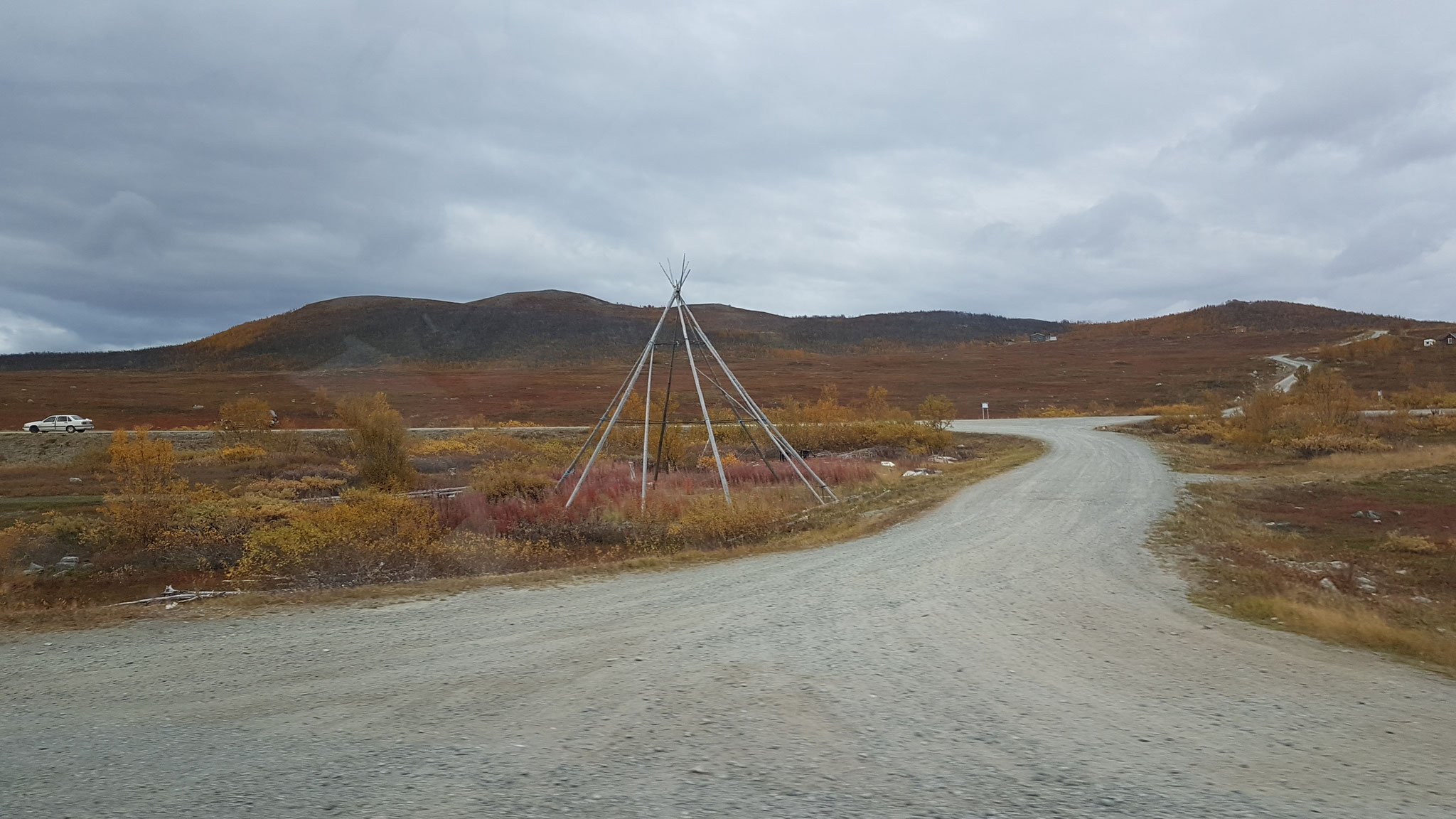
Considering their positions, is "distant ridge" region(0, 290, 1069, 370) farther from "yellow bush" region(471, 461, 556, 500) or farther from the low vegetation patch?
the low vegetation patch

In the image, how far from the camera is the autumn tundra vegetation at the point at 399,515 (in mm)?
11641

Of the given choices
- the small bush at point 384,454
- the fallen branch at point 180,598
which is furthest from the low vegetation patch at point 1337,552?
the small bush at point 384,454

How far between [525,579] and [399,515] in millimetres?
5691

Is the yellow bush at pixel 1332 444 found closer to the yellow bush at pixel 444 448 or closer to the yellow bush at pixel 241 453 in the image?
the yellow bush at pixel 444 448

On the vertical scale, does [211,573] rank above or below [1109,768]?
below

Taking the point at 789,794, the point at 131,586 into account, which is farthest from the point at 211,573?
the point at 789,794

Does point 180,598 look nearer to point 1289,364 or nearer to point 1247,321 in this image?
point 1289,364

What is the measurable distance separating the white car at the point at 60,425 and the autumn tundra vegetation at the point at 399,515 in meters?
12.7

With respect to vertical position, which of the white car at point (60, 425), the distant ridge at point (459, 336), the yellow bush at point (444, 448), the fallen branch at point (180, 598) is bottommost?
the fallen branch at point (180, 598)

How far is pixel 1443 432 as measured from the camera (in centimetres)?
2858

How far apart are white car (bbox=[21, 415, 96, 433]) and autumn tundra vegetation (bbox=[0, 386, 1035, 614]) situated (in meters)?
12.7

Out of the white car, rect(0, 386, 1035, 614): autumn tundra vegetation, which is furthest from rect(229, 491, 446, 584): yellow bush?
the white car

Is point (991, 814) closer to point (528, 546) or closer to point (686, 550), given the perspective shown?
point (686, 550)

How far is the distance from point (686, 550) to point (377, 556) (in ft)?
14.0
